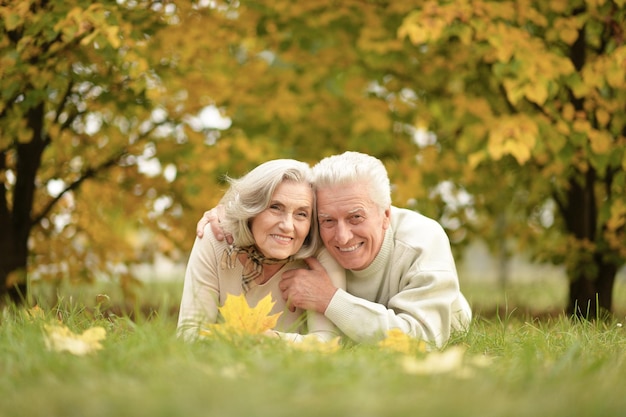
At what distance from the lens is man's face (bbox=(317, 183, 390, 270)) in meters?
→ 3.09

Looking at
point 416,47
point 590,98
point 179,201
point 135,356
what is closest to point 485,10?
point 590,98

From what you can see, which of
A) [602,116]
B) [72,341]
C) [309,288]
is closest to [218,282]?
[309,288]

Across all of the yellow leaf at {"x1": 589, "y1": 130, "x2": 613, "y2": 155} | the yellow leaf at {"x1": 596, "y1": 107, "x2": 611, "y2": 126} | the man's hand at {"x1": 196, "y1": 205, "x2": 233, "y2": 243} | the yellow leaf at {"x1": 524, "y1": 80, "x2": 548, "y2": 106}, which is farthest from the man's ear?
the yellow leaf at {"x1": 596, "y1": 107, "x2": 611, "y2": 126}

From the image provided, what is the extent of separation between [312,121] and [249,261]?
331 cm

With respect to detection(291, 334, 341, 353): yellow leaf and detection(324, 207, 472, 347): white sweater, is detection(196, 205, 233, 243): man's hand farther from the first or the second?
detection(291, 334, 341, 353): yellow leaf

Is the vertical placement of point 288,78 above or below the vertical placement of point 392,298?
above

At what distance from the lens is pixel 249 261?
3.21m

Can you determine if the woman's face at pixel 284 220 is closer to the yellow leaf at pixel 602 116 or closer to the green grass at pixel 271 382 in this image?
the green grass at pixel 271 382

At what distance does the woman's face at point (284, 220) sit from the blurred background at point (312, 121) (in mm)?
1418

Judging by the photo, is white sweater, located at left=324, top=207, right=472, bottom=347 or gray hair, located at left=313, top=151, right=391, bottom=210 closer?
white sweater, located at left=324, top=207, right=472, bottom=347

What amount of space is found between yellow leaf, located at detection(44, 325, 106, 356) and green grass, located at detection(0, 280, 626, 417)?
0.03m

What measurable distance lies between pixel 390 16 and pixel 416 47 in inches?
20.8

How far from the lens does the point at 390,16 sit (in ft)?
17.7

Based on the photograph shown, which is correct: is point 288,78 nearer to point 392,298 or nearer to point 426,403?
point 392,298
